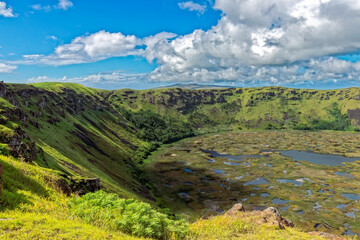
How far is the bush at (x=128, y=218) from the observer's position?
18.8m

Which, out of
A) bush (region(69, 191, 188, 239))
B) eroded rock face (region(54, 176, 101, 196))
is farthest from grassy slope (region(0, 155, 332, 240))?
eroded rock face (region(54, 176, 101, 196))

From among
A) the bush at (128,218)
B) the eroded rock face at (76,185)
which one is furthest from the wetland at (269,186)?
the bush at (128,218)

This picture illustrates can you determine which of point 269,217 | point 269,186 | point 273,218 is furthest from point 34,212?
point 269,186

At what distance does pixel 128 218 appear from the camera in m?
19.2

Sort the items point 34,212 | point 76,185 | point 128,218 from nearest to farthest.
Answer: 1. point 34,212
2. point 128,218
3. point 76,185

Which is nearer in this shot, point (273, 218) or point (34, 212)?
point (34, 212)

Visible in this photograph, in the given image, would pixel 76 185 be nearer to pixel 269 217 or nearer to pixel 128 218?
pixel 128 218

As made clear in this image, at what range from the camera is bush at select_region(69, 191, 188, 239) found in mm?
18797

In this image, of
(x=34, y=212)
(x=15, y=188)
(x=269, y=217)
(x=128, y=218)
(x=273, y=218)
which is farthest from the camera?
(x=269, y=217)

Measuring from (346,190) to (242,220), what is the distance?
126885mm

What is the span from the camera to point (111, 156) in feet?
470

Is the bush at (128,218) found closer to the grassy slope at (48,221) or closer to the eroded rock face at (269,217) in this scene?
the grassy slope at (48,221)

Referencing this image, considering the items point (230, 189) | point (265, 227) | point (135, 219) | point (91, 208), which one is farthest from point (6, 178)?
point (230, 189)

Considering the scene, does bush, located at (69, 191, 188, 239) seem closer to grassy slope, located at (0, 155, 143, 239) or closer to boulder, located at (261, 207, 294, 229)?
grassy slope, located at (0, 155, 143, 239)
